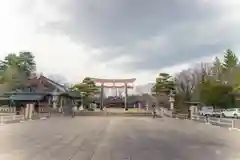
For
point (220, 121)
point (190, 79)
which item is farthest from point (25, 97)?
point (220, 121)

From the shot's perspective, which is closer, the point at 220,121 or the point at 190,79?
the point at 220,121

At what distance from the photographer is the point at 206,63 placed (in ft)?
135

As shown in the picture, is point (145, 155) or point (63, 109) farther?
point (63, 109)

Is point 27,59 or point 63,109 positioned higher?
point 27,59

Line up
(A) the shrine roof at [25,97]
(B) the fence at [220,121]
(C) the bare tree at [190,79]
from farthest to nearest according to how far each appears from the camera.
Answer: (C) the bare tree at [190,79] < (A) the shrine roof at [25,97] < (B) the fence at [220,121]

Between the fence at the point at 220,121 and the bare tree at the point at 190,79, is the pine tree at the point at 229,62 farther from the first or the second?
the fence at the point at 220,121

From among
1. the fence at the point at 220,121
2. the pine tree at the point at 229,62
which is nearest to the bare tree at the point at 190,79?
the pine tree at the point at 229,62

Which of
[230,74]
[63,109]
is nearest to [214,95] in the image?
[230,74]

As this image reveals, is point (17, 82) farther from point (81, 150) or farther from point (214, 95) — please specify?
point (81, 150)

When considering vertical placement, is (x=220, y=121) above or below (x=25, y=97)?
below

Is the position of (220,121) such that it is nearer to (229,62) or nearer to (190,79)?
(229,62)

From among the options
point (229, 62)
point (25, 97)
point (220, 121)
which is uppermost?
point (229, 62)

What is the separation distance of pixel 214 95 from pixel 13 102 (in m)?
20.6

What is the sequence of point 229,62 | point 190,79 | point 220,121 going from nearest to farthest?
point 220,121
point 229,62
point 190,79
